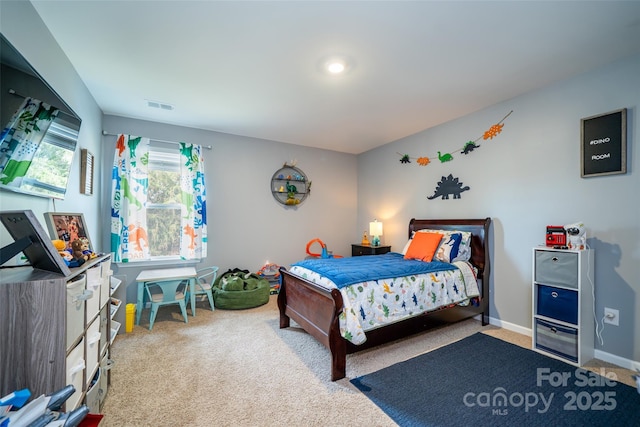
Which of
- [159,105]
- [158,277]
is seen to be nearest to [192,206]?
[158,277]

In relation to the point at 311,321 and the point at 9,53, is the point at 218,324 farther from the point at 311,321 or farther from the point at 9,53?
the point at 9,53

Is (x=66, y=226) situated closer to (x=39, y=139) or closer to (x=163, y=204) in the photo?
(x=39, y=139)

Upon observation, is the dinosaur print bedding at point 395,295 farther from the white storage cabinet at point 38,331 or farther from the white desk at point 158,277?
the white storage cabinet at point 38,331

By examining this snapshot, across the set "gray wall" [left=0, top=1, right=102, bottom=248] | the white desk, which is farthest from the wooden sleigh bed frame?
"gray wall" [left=0, top=1, right=102, bottom=248]

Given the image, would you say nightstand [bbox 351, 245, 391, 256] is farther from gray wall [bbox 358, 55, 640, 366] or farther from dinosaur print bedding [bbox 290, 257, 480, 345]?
dinosaur print bedding [bbox 290, 257, 480, 345]

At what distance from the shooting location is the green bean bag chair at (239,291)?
358cm

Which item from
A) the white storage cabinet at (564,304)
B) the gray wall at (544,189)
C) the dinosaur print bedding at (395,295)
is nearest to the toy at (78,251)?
the dinosaur print bedding at (395,295)

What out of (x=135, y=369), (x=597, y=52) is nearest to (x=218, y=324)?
(x=135, y=369)

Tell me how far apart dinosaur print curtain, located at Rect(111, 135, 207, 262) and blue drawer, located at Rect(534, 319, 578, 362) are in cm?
392

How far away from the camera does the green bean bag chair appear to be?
358cm

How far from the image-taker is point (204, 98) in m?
2.96

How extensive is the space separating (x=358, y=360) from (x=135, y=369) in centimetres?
183

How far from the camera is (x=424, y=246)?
3.27 meters

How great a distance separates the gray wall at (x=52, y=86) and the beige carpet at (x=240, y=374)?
128cm
